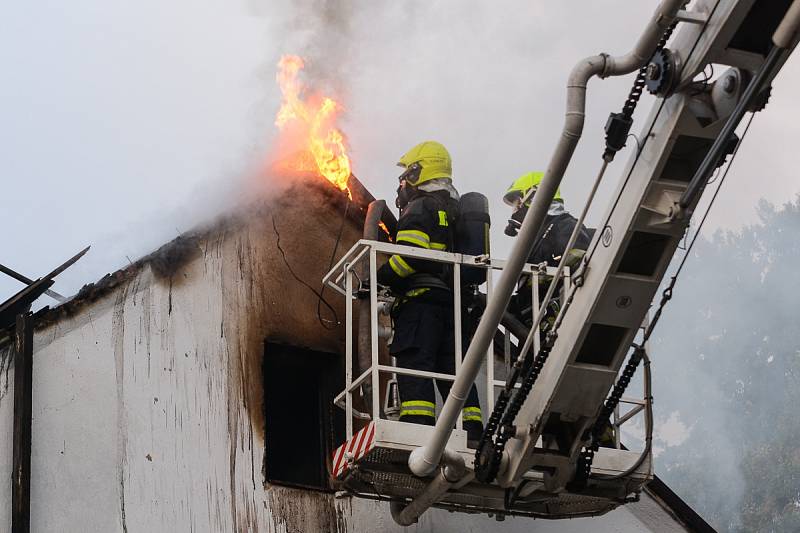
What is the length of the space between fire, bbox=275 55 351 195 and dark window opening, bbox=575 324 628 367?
11.9ft

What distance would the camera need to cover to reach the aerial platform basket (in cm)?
862

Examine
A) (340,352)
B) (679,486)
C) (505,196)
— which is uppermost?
(505,196)

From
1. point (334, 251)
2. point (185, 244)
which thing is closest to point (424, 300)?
point (334, 251)

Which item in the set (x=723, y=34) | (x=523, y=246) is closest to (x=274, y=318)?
(x=523, y=246)

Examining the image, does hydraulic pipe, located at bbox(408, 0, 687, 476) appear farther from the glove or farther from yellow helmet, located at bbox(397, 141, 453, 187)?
yellow helmet, located at bbox(397, 141, 453, 187)

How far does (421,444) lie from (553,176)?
2.55 m

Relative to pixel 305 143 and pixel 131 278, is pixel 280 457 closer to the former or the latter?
pixel 131 278

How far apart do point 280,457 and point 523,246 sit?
3.85 meters

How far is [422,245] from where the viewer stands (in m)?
9.43

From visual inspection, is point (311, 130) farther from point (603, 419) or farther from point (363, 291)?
point (603, 419)

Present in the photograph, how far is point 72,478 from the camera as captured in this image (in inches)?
342

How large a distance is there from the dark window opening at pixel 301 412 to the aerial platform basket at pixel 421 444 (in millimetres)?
327

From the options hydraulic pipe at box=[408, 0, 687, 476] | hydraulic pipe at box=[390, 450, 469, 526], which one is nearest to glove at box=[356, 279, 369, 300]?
hydraulic pipe at box=[390, 450, 469, 526]

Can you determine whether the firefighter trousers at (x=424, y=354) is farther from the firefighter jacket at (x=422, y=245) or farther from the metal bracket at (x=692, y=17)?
the metal bracket at (x=692, y=17)
